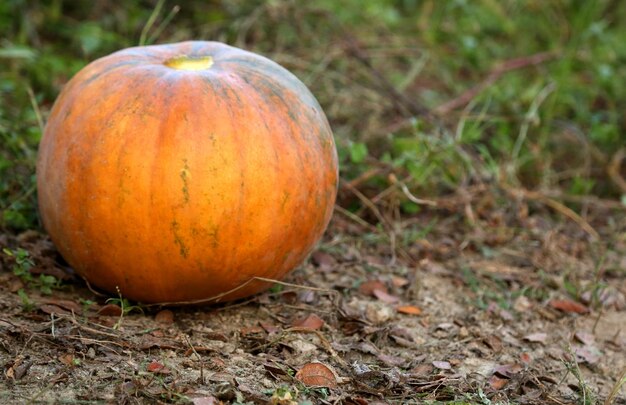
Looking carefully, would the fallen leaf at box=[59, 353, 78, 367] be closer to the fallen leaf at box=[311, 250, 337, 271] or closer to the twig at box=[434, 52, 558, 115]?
the fallen leaf at box=[311, 250, 337, 271]

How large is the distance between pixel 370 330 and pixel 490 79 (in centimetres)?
274

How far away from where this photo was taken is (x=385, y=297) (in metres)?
3.29

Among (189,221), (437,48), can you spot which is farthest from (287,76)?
(437,48)

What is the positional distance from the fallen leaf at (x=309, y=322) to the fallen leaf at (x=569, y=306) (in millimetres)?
1072

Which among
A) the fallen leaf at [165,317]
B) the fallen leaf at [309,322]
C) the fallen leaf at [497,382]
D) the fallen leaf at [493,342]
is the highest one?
the fallen leaf at [165,317]

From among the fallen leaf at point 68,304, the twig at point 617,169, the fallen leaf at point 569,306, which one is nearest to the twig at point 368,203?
the fallen leaf at point 569,306

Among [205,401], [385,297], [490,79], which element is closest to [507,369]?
[385,297]

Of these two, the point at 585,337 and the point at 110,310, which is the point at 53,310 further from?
the point at 585,337

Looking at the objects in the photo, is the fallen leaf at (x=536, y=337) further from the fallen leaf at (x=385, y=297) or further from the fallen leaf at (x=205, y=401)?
the fallen leaf at (x=205, y=401)

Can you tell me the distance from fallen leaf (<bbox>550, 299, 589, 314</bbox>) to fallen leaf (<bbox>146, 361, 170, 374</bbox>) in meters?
1.75

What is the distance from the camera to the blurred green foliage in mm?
4277

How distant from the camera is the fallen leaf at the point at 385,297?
3268 mm

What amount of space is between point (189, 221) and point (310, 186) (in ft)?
1.42

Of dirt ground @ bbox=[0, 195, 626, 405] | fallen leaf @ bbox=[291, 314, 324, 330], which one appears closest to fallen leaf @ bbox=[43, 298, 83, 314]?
dirt ground @ bbox=[0, 195, 626, 405]
